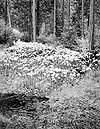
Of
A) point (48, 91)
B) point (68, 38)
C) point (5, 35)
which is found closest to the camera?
point (48, 91)

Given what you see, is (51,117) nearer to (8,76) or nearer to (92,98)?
(92,98)

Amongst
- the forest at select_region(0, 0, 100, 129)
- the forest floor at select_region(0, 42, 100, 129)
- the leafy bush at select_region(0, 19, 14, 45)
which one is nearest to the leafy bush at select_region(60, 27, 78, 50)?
the forest at select_region(0, 0, 100, 129)

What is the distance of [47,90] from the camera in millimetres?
8148

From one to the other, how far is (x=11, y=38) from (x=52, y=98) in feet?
36.9

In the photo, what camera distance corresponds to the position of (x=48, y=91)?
8062mm

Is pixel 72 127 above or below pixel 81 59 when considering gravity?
below

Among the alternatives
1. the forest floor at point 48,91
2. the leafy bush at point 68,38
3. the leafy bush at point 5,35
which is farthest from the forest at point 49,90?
the leafy bush at point 5,35

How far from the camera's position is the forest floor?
5.50 meters

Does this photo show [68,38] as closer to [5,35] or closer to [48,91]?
[5,35]

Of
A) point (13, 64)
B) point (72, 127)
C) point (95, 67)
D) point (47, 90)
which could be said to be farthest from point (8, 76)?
point (72, 127)

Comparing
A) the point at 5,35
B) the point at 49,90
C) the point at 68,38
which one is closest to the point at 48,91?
the point at 49,90

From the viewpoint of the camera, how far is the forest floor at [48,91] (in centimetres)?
550

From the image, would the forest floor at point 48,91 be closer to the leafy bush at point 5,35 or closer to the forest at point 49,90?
the forest at point 49,90

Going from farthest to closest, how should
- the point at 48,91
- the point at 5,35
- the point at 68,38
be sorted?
the point at 68,38
the point at 5,35
the point at 48,91
